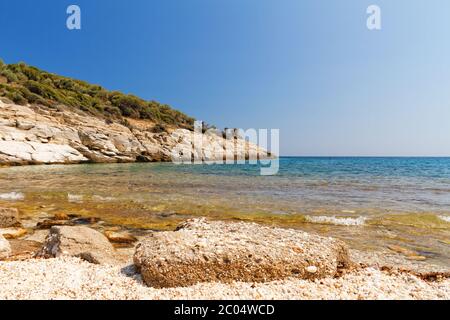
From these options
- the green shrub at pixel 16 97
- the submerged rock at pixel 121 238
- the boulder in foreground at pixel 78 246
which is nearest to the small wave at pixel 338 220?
the submerged rock at pixel 121 238

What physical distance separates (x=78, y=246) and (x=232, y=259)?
3.01 m

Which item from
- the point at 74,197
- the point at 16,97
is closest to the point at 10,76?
the point at 16,97

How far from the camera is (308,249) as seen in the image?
4.21 m

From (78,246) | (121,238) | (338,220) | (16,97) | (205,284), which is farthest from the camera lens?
(16,97)

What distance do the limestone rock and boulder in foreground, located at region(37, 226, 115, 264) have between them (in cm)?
288

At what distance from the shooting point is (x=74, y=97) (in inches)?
2142

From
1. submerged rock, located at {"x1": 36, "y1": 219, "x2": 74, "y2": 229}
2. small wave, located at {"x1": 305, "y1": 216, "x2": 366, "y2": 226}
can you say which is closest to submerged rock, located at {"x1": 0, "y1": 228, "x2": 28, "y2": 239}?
submerged rock, located at {"x1": 36, "y1": 219, "x2": 74, "y2": 229}

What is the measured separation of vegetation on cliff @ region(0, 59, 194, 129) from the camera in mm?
43688

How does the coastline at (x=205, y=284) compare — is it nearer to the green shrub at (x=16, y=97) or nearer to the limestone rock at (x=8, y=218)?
the limestone rock at (x=8, y=218)

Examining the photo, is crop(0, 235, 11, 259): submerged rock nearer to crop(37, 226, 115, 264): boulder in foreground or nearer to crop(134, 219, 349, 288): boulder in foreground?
crop(37, 226, 115, 264): boulder in foreground

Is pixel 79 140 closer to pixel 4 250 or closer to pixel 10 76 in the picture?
pixel 10 76

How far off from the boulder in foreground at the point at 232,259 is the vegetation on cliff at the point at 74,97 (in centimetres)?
4705

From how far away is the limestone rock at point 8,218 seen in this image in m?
7.24

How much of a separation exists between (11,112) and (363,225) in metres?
42.2
